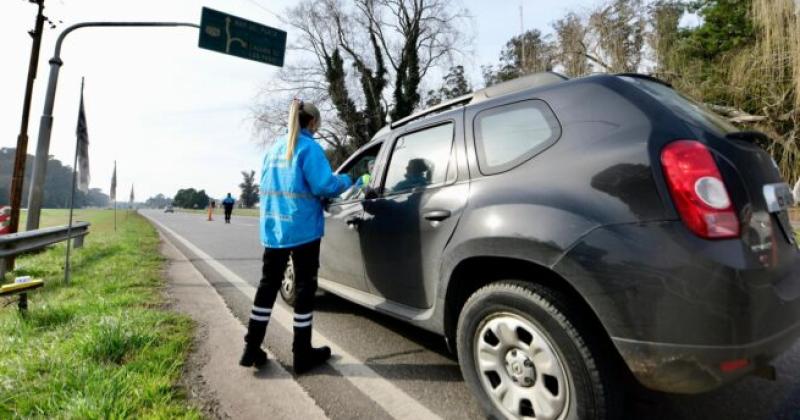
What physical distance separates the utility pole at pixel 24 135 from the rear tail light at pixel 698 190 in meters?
10.2

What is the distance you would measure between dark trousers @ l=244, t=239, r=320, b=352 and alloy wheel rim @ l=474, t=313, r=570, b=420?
1.22 metres

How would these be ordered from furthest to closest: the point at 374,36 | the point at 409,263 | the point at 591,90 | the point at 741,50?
the point at 374,36, the point at 741,50, the point at 409,263, the point at 591,90

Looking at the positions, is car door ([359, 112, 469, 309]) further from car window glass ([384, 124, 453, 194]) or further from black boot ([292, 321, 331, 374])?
black boot ([292, 321, 331, 374])

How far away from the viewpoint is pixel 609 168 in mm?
1604

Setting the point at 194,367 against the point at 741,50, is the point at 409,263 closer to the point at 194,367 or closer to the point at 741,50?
the point at 194,367

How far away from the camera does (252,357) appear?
2.63 meters

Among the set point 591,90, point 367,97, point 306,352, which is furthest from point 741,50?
point 367,97

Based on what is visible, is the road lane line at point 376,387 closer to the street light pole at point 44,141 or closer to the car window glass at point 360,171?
the car window glass at point 360,171

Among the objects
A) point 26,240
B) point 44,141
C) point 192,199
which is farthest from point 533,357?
point 192,199

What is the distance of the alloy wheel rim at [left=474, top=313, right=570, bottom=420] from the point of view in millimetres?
1694

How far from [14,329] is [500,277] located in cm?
397

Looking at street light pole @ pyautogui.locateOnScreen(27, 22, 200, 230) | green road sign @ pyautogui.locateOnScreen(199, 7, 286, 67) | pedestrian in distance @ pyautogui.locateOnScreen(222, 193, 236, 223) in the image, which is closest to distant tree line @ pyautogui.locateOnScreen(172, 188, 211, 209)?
pedestrian in distance @ pyautogui.locateOnScreen(222, 193, 236, 223)

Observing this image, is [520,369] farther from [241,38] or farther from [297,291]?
[241,38]

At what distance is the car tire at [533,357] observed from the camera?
62.5 inches
